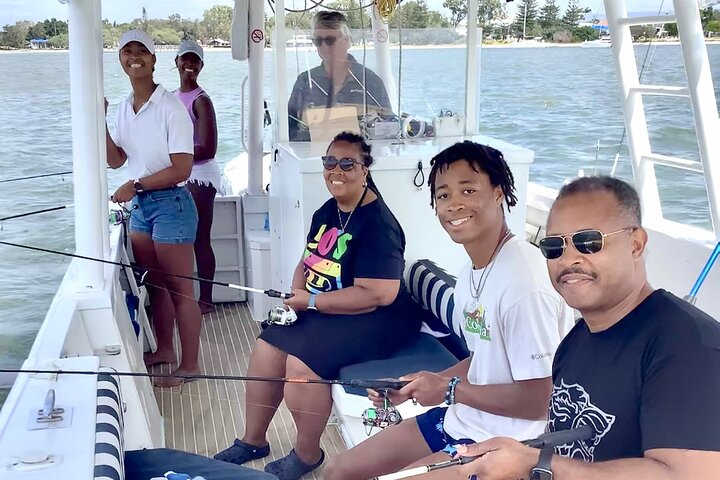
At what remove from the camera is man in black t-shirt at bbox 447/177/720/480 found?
113cm

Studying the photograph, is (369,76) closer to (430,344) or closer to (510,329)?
(430,344)

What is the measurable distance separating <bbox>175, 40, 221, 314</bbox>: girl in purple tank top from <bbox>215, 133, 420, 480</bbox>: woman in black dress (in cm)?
152

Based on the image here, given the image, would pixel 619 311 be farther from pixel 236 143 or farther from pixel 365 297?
pixel 236 143

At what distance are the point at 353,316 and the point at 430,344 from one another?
27 cm

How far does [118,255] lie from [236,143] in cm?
1062

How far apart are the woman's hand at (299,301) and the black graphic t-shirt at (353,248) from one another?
8cm

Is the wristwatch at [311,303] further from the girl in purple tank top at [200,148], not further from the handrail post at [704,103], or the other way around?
the girl in purple tank top at [200,148]

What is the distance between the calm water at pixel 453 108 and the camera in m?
6.38

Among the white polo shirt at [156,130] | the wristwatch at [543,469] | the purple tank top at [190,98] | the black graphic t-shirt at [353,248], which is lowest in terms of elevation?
the wristwatch at [543,469]

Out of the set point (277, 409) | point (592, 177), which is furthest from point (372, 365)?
point (592, 177)

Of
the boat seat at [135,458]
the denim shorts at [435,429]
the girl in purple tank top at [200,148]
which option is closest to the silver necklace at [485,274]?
the denim shorts at [435,429]

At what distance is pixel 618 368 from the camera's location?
1.26 m

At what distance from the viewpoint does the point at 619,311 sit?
4.31 ft

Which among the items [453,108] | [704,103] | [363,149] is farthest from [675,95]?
[363,149]
